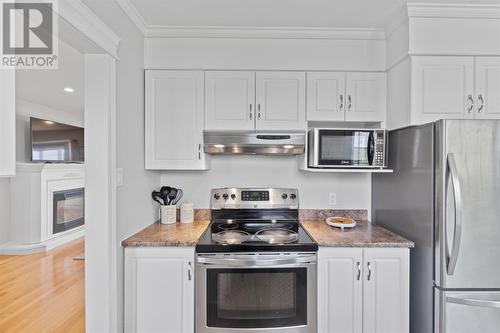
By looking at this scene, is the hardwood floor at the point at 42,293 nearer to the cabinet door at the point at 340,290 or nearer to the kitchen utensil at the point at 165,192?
the kitchen utensil at the point at 165,192

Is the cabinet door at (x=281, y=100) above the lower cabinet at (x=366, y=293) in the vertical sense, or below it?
above

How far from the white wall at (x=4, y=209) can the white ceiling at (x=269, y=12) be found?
393cm

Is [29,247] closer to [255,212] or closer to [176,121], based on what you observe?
[176,121]

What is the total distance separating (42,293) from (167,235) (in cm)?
208

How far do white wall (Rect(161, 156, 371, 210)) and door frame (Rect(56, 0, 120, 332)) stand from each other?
3.18 ft

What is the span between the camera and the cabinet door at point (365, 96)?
7.78 feet

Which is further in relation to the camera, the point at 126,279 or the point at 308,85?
the point at 308,85

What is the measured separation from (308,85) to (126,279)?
1.96 meters

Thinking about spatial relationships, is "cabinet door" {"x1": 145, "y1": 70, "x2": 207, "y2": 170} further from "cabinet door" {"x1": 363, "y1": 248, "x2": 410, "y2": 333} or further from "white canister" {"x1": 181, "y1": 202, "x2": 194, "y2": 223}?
"cabinet door" {"x1": 363, "y1": 248, "x2": 410, "y2": 333}

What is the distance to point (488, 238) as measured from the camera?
5.54ft

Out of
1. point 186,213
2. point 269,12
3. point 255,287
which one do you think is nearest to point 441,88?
point 269,12

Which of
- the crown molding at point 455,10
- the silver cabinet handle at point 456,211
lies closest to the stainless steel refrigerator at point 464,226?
the silver cabinet handle at point 456,211

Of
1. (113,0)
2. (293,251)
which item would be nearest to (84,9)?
(113,0)

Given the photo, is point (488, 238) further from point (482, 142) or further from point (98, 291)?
point (98, 291)
